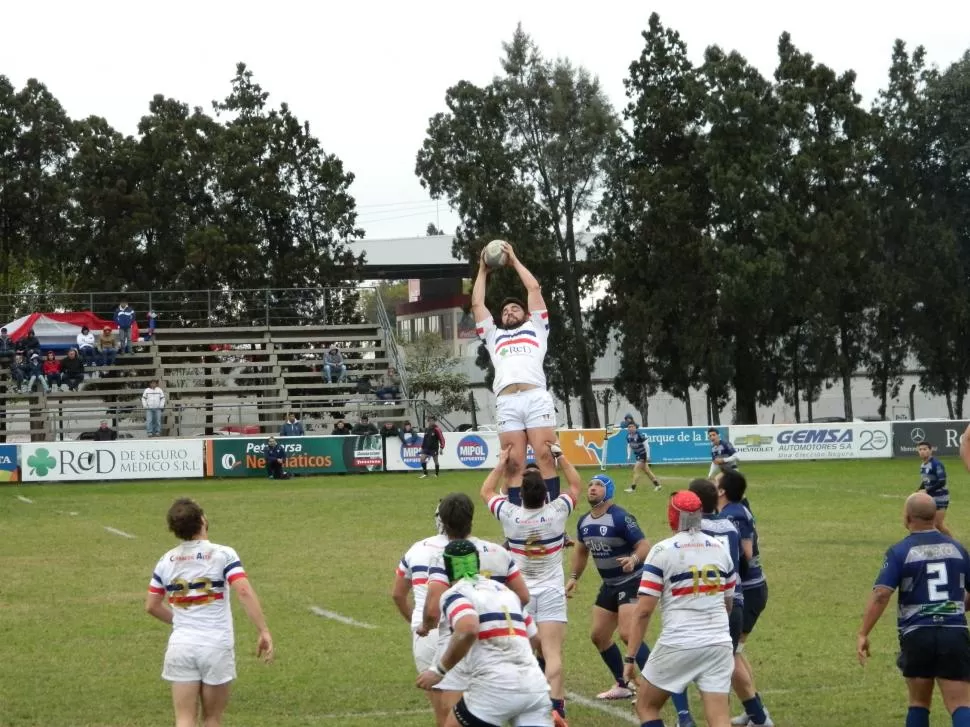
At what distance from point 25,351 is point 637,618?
4278 cm

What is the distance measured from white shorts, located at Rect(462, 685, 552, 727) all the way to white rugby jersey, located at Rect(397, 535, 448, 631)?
6.07 ft

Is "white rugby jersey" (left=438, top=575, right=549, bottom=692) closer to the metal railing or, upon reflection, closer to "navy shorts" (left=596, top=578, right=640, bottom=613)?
"navy shorts" (left=596, top=578, right=640, bottom=613)

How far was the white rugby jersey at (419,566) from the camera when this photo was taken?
9414mm

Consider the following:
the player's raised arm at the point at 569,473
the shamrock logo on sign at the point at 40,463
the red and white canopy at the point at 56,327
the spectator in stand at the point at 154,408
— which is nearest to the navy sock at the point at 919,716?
the player's raised arm at the point at 569,473

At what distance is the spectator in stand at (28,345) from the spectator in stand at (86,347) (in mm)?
1455

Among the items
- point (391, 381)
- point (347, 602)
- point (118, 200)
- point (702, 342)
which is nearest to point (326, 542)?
point (347, 602)

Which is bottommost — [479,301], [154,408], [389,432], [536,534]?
[536,534]

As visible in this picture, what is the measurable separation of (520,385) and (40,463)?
33.2 m

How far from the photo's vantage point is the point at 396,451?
44906 mm

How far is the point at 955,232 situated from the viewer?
63.3 meters

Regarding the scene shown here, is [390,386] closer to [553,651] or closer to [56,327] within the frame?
[56,327]

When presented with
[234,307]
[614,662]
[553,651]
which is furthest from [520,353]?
[234,307]

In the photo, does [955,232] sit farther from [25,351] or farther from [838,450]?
[25,351]

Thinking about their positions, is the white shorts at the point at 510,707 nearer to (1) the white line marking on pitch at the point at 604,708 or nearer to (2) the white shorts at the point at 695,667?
(2) the white shorts at the point at 695,667
